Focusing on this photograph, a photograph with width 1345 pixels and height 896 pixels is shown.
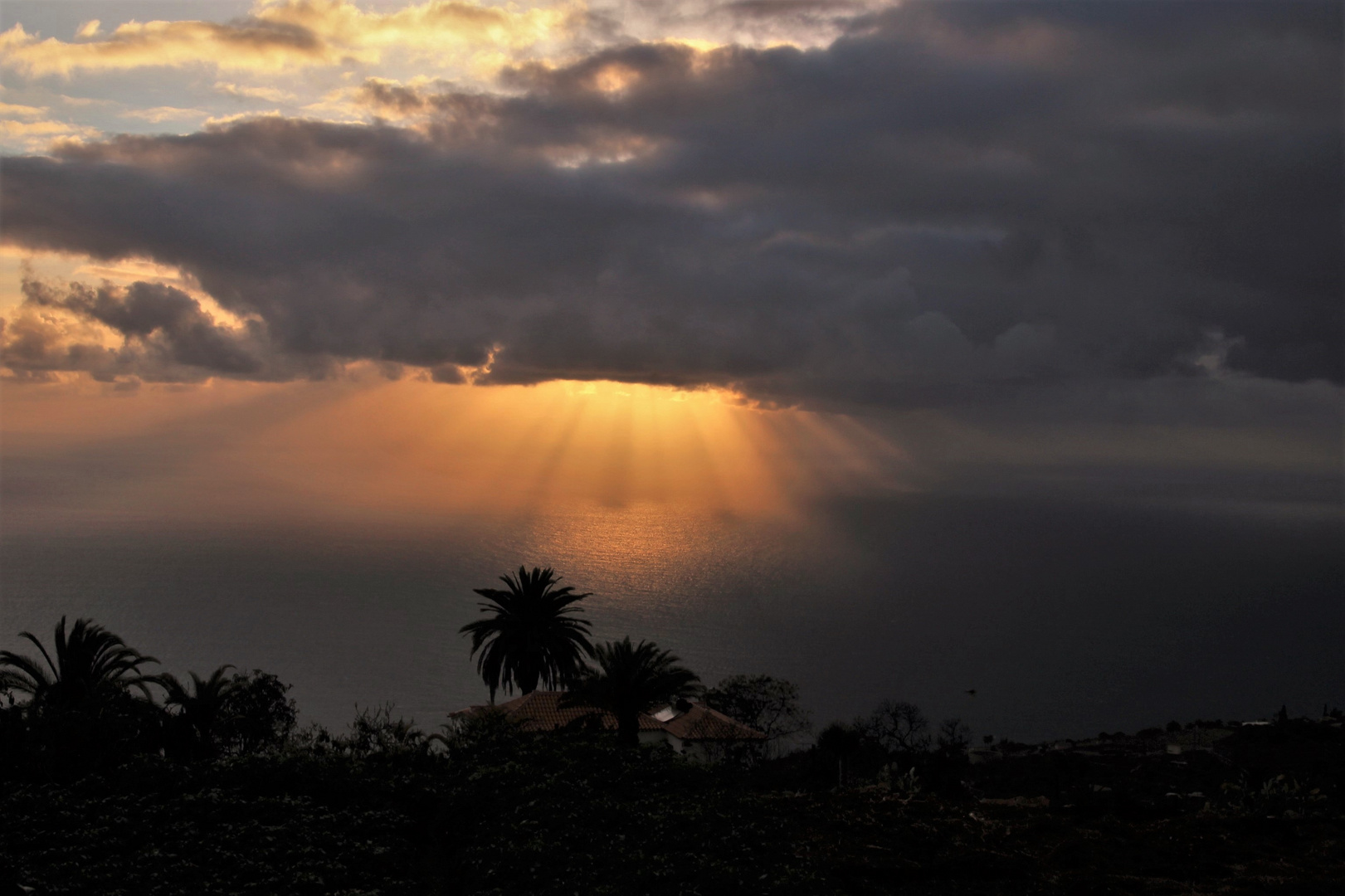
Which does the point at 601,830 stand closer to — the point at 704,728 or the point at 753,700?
the point at 704,728

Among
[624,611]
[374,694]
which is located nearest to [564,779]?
[374,694]

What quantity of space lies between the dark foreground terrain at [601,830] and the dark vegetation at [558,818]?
8 centimetres

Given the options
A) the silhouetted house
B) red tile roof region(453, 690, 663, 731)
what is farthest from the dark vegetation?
the silhouetted house

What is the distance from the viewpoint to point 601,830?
21547mm

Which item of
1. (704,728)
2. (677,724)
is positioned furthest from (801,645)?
(704,728)

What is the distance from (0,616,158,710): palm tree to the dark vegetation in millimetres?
88

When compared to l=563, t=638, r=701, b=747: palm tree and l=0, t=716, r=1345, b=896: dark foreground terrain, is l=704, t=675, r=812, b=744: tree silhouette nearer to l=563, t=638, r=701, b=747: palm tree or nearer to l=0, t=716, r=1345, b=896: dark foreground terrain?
l=563, t=638, r=701, b=747: palm tree

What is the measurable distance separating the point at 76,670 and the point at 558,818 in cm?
2246

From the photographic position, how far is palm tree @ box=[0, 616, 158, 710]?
31641 millimetres

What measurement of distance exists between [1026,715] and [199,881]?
120m

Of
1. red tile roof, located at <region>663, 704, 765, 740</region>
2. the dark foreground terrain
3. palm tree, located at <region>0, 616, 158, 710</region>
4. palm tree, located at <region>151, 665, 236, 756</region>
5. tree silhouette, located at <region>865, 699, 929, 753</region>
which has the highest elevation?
palm tree, located at <region>0, 616, 158, 710</region>

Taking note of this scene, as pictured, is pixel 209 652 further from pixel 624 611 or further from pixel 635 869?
pixel 635 869

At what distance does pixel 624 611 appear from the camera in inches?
6604

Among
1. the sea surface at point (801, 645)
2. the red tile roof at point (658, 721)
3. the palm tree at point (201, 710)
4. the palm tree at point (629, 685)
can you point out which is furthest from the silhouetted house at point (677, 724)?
the sea surface at point (801, 645)
